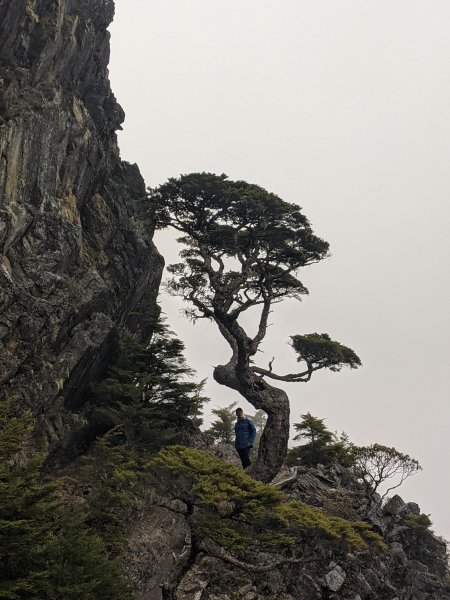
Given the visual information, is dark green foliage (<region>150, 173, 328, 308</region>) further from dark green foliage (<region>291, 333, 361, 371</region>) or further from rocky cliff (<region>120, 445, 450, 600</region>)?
rocky cliff (<region>120, 445, 450, 600</region>)

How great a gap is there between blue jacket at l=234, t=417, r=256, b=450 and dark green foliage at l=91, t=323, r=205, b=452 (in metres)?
3.67

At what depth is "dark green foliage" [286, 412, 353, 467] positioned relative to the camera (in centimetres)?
2544

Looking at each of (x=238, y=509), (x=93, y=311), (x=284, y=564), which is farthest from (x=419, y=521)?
(x=93, y=311)

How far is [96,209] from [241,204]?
10.3 meters

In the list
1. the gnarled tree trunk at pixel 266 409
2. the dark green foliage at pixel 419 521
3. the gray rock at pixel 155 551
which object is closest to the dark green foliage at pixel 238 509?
the gray rock at pixel 155 551

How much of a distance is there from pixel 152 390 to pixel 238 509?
29.9 feet

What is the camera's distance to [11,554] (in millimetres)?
7906

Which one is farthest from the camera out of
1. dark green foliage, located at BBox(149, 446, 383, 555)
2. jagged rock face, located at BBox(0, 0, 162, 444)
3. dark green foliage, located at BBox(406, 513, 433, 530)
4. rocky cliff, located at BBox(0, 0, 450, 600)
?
dark green foliage, located at BBox(406, 513, 433, 530)

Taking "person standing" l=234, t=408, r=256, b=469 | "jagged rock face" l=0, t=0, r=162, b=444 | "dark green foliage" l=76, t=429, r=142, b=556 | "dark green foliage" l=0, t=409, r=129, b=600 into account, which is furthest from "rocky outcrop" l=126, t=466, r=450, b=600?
"jagged rock face" l=0, t=0, r=162, b=444

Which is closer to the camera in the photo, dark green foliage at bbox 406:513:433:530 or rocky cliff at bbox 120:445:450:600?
rocky cliff at bbox 120:445:450:600

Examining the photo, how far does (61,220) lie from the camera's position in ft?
64.7

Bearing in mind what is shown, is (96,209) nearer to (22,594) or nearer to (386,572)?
(22,594)

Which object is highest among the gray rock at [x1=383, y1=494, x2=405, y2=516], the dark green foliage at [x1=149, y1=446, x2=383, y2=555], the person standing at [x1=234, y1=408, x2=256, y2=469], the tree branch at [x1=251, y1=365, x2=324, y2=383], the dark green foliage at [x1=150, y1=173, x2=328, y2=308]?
the dark green foliage at [x1=150, y1=173, x2=328, y2=308]

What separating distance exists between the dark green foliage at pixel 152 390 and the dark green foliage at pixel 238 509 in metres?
6.22
